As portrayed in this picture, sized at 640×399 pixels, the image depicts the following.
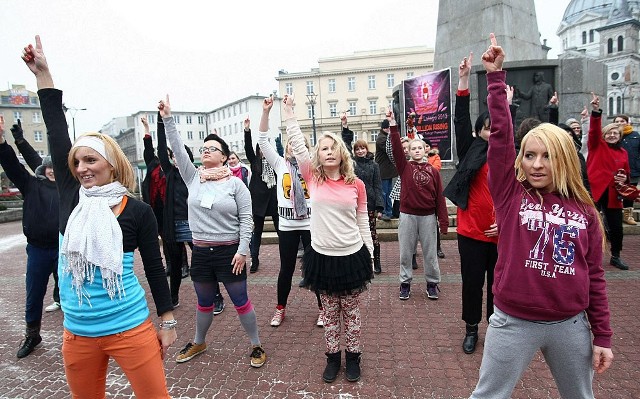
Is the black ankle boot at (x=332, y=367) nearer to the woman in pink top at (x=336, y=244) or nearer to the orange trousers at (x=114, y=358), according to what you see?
the woman in pink top at (x=336, y=244)

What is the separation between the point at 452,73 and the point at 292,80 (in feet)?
205

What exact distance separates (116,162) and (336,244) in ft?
5.82

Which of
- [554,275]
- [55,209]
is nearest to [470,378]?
[554,275]

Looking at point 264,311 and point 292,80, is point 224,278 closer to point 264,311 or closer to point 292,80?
point 264,311

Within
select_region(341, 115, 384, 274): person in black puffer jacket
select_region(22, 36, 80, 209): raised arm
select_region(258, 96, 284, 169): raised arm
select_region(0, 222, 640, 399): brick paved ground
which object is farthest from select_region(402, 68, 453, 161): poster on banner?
select_region(22, 36, 80, 209): raised arm

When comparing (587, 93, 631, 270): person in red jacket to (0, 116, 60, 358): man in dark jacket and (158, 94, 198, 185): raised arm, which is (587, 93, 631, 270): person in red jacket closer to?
(158, 94, 198, 185): raised arm

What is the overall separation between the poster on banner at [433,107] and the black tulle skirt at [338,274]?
704 centimetres

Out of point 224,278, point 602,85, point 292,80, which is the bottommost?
point 224,278

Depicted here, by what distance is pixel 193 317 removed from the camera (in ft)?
16.6

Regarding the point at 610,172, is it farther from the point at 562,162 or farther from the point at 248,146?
the point at 248,146

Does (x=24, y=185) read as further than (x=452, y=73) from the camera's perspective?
No

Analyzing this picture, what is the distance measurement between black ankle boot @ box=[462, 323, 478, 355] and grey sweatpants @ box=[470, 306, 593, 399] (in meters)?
Result: 1.75

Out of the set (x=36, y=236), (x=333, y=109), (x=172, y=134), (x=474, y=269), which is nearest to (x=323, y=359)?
(x=474, y=269)

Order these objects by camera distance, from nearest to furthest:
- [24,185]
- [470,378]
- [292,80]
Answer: [470,378], [24,185], [292,80]
